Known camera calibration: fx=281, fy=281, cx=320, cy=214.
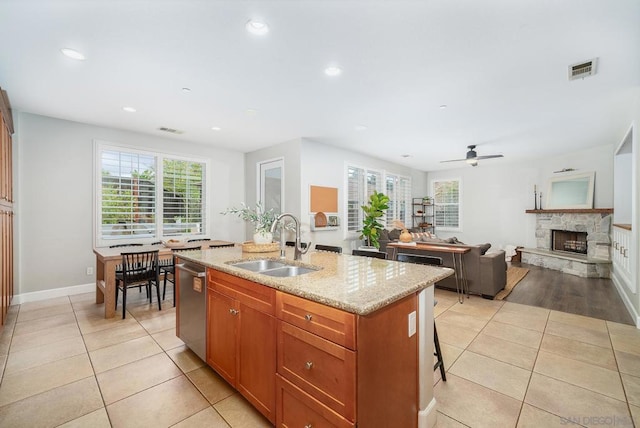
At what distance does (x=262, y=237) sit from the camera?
2.94 meters

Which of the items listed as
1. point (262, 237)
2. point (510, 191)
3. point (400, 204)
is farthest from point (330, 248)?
point (510, 191)

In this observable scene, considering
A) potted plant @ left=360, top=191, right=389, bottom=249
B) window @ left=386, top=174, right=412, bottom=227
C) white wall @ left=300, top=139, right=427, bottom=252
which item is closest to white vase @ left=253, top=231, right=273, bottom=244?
white wall @ left=300, top=139, right=427, bottom=252

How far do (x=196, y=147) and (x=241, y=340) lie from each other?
4.96m

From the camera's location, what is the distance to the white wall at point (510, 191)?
646 cm

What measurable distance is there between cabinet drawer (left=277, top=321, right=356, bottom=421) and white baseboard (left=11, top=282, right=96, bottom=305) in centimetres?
472

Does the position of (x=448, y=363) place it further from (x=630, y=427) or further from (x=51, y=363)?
(x=51, y=363)

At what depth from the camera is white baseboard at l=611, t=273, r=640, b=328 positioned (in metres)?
3.30

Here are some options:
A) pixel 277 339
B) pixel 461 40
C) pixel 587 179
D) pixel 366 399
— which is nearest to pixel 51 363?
pixel 277 339

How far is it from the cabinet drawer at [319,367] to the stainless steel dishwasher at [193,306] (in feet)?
3.52

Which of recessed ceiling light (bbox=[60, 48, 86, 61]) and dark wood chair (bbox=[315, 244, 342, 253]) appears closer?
recessed ceiling light (bbox=[60, 48, 86, 61])

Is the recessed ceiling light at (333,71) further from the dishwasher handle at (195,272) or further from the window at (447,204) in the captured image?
the window at (447,204)

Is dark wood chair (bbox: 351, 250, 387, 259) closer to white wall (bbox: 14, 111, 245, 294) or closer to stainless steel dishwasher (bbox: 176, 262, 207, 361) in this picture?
stainless steel dishwasher (bbox: 176, 262, 207, 361)

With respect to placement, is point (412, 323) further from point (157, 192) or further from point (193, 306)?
point (157, 192)

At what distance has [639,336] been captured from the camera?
2.98m
